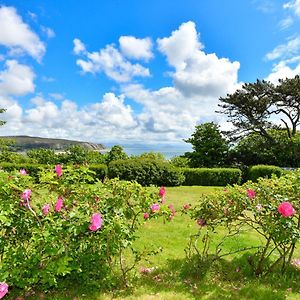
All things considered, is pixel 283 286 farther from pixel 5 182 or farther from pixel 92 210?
pixel 5 182

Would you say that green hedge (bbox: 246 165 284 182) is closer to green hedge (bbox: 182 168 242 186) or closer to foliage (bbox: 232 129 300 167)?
green hedge (bbox: 182 168 242 186)

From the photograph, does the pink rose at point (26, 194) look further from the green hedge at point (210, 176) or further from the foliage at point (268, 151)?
the foliage at point (268, 151)

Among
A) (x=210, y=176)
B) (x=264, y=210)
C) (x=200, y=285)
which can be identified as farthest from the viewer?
(x=210, y=176)

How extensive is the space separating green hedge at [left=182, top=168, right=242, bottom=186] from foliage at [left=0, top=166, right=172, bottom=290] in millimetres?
12890

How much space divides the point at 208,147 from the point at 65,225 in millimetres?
19467

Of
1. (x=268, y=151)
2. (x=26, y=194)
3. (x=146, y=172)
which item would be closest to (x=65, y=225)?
(x=26, y=194)

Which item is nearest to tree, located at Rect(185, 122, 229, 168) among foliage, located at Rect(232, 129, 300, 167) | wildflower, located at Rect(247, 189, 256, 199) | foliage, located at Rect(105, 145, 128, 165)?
foliage, located at Rect(232, 129, 300, 167)

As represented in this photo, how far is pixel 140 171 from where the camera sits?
14906 millimetres

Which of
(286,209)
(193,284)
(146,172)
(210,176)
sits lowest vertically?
(193,284)

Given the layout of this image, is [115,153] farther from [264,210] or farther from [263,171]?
[264,210]

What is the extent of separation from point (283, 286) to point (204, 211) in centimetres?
137

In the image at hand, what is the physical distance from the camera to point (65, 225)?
322 centimetres

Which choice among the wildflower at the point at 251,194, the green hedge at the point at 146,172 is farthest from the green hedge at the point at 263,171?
the wildflower at the point at 251,194

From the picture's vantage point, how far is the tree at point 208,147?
2195cm
